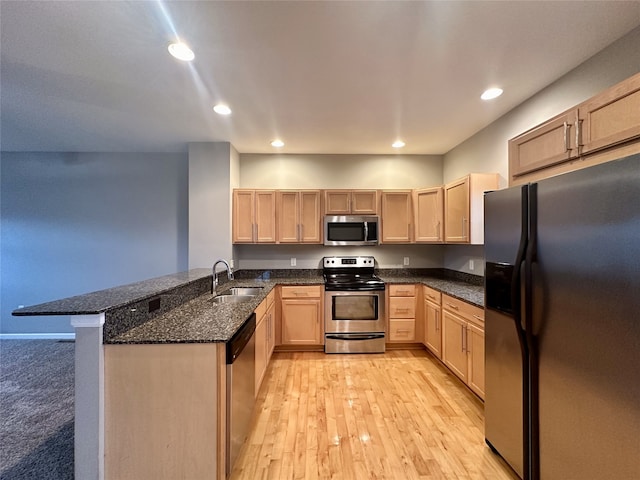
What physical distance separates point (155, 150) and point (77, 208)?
1495 millimetres

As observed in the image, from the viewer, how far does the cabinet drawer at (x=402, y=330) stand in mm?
3678

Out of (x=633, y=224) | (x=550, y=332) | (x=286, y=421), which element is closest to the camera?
(x=633, y=224)

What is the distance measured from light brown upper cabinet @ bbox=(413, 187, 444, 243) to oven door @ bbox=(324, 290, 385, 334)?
3.38 feet

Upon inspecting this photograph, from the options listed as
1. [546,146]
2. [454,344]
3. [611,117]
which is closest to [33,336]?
[454,344]

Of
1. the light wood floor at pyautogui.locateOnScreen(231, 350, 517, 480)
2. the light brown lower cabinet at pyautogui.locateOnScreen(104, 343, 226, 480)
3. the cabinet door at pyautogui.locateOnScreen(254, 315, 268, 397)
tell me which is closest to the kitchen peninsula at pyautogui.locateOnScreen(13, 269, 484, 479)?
the light brown lower cabinet at pyautogui.locateOnScreen(104, 343, 226, 480)

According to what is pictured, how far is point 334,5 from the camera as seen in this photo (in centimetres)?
150

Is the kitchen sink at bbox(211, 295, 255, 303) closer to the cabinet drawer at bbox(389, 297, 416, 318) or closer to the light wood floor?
the light wood floor

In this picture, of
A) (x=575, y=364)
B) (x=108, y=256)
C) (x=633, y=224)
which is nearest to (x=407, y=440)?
(x=575, y=364)

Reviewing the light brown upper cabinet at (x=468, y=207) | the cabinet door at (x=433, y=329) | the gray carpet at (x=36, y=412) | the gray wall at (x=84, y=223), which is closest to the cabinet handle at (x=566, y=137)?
the light brown upper cabinet at (x=468, y=207)

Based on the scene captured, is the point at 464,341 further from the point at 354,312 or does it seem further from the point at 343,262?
the point at 343,262

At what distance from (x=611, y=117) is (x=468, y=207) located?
1637mm

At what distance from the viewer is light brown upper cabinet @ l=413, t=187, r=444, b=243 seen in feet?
12.1

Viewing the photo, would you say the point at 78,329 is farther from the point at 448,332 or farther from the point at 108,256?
the point at 108,256

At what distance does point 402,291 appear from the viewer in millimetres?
3693
